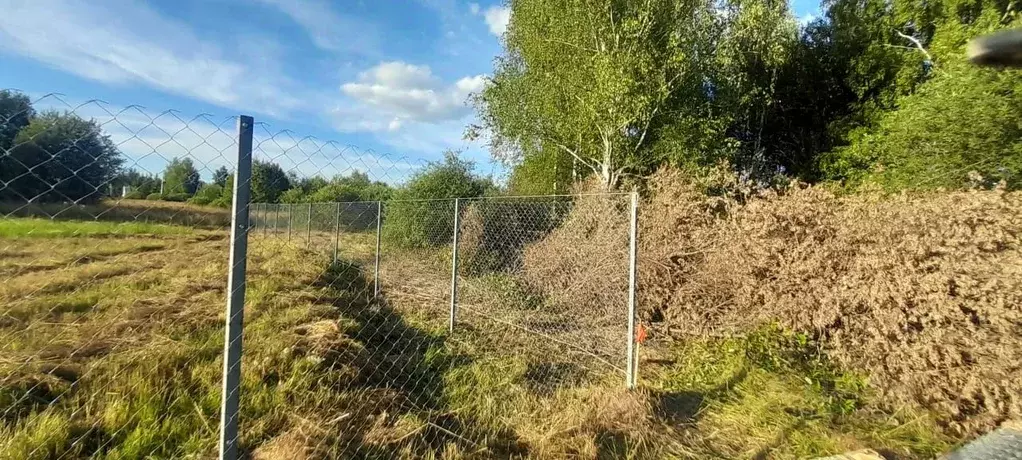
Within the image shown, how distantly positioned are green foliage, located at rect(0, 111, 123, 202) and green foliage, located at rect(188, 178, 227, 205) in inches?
11.9

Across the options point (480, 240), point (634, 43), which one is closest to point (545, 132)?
point (634, 43)

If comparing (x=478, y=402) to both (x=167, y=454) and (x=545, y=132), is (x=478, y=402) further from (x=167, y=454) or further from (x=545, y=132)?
(x=545, y=132)

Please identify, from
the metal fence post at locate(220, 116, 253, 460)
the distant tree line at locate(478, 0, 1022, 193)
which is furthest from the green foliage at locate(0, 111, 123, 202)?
the distant tree line at locate(478, 0, 1022, 193)

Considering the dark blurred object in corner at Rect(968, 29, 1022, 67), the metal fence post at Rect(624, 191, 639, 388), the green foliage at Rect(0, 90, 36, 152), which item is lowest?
the metal fence post at Rect(624, 191, 639, 388)

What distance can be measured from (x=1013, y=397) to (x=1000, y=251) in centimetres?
119

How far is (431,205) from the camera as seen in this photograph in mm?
10680

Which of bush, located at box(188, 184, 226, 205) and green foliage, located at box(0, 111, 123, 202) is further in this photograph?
bush, located at box(188, 184, 226, 205)

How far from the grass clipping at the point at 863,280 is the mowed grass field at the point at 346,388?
347 millimetres

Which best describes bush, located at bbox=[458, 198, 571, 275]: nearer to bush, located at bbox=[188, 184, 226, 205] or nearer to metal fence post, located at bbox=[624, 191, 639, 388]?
metal fence post, located at bbox=[624, 191, 639, 388]

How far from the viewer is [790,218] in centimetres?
490

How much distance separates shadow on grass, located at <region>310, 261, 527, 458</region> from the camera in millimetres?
2764

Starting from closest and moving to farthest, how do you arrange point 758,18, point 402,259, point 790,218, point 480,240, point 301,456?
1. point 301,456
2. point 790,218
3. point 480,240
4. point 402,259
5. point 758,18

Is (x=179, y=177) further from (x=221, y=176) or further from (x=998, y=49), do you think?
(x=998, y=49)

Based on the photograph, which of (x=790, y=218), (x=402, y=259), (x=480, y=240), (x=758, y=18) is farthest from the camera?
(x=758, y=18)
